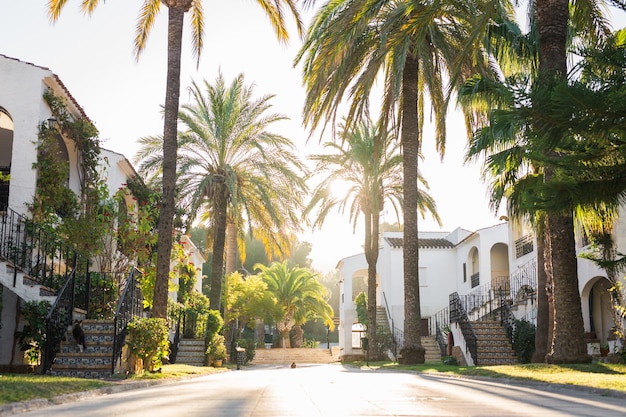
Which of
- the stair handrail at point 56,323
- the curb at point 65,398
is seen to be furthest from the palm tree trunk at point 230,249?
the curb at point 65,398

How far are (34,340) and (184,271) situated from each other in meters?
23.9

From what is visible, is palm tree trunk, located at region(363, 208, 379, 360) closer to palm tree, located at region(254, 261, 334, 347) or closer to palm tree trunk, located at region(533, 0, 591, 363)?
palm tree trunk, located at region(533, 0, 591, 363)

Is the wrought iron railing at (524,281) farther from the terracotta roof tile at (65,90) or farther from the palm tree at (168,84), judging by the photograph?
the terracotta roof tile at (65,90)

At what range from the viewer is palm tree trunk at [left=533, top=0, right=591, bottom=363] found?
686 inches

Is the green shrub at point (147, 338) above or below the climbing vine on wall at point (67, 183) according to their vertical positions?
below

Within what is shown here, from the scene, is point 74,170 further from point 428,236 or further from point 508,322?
point 428,236

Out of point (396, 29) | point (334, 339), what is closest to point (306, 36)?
point (396, 29)

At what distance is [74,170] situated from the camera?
23.2 m

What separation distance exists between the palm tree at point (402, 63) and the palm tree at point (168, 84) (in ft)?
5.07

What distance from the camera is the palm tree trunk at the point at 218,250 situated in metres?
32.1

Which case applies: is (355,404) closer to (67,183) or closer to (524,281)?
(67,183)

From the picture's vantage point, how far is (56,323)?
53.5ft

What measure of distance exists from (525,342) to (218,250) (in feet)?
44.2

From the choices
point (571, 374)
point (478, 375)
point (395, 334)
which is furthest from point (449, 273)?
point (571, 374)
